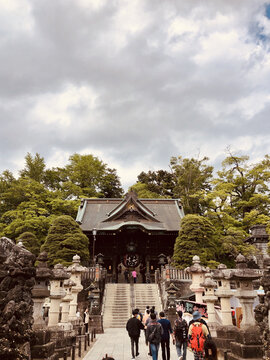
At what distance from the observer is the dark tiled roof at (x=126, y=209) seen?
29.3 metres

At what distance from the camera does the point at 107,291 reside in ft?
70.8

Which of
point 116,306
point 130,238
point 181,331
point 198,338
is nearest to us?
point 198,338

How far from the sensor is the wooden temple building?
27250 millimetres

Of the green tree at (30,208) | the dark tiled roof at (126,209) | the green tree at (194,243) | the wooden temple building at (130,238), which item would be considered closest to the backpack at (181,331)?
the green tree at (194,243)

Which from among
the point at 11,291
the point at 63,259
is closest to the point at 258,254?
the point at 63,259

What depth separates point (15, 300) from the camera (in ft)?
17.5

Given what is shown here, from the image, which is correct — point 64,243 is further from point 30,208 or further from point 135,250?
point 30,208

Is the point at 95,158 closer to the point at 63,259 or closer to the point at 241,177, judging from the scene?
the point at 241,177

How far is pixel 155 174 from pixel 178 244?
3341cm

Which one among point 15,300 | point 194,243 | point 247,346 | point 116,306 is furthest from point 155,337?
point 194,243

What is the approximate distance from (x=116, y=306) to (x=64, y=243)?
6.64 m

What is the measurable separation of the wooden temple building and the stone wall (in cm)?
2019

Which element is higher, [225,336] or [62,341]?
[225,336]

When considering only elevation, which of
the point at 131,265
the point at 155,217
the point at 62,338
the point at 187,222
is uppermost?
the point at 155,217
